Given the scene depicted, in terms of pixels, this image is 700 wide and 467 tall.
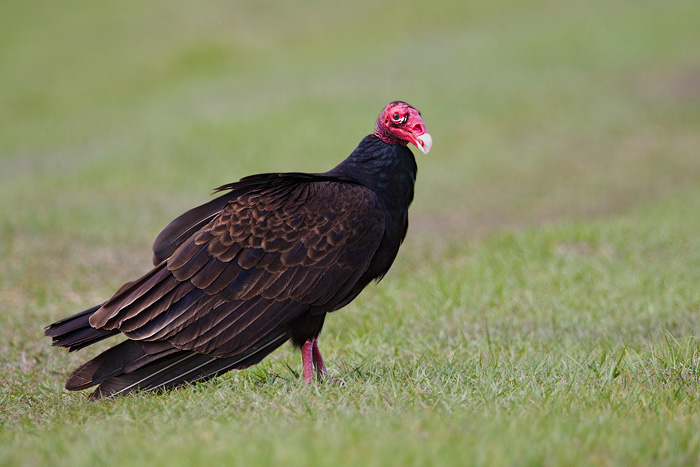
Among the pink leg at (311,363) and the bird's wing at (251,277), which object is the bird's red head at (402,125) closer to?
the bird's wing at (251,277)

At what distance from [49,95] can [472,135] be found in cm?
1051

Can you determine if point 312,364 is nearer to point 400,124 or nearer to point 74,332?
point 74,332

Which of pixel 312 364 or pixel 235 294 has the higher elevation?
pixel 235 294

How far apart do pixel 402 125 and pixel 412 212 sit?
253 inches

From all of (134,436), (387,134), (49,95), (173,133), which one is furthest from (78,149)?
(134,436)

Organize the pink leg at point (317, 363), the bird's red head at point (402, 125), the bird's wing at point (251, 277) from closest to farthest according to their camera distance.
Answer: the bird's wing at point (251, 277), the pink leg at point (317, 363), the bird's red head at point (402, 125)

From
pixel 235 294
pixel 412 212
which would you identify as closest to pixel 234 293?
pixel 235 294

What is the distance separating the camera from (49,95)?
19.1 meters


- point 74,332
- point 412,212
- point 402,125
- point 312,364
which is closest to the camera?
point 74,332

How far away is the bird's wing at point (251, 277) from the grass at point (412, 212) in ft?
0.96

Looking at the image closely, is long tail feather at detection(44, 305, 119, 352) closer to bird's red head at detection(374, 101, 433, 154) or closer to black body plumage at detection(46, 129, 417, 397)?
black body plumage at detection(46, 129, 417, 397)

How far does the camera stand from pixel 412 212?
10.4 meters

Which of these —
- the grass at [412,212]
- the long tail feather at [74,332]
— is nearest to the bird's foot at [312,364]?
the grass at [412,212]

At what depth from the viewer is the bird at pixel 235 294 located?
12.1 ft
